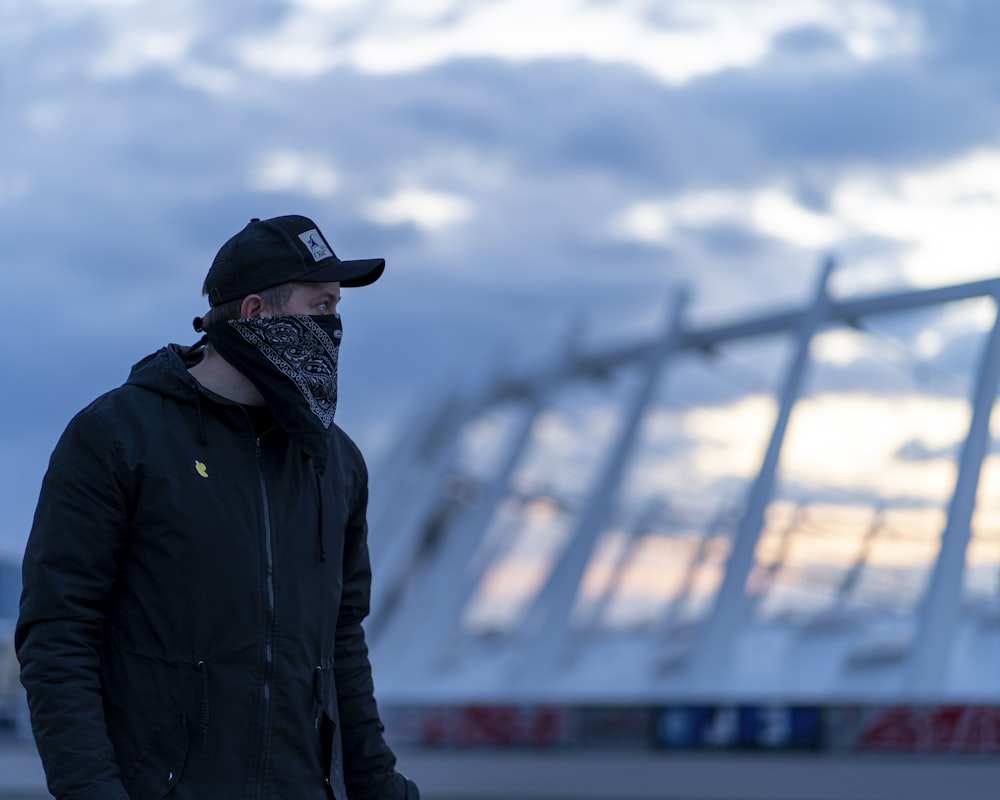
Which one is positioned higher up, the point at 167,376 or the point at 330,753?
the point at 167,376

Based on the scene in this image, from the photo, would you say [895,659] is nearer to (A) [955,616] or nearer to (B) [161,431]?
(A) [955,616]

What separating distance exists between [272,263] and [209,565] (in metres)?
0.65

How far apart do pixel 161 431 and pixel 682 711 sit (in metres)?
24.2

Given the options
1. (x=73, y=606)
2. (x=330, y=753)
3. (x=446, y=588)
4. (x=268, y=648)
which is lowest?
(x=446, y=588)

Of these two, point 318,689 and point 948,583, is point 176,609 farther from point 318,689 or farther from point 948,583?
point 948,583

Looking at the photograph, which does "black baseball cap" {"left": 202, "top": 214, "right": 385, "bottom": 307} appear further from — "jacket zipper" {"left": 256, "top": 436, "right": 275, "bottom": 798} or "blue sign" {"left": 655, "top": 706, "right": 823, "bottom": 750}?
"blue sign" {"left": 655, "top": 706, "right": 823, "bottom": 750}

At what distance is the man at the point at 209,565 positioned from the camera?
3125mm

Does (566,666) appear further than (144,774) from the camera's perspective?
Yes

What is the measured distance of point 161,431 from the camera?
10.8 ft

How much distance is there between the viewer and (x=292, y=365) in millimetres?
3377

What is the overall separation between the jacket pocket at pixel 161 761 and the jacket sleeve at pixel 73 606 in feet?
0.27

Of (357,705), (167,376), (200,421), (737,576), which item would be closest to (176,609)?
(200,421)

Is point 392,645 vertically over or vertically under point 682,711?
under

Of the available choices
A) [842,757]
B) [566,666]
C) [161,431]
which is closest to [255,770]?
[161,431]
